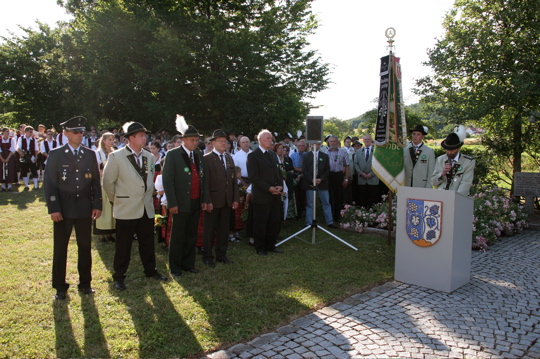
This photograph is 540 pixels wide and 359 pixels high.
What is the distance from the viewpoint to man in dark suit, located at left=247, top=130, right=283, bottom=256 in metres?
6.96

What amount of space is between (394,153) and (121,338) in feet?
18.5

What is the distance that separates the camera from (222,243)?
256 inches

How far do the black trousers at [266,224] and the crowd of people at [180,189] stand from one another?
0.02m

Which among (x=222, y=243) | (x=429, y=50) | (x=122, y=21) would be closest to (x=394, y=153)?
(x=222, y=243)

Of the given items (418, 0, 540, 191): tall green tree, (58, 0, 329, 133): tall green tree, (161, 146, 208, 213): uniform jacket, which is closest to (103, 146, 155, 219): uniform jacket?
(161, 146, 208, 213): uniform jacket

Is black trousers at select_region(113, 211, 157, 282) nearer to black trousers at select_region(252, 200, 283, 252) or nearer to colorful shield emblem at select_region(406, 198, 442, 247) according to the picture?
black trousers at select_region(252, 200, 283, 252)

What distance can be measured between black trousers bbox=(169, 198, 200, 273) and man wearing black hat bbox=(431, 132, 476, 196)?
3.89 m

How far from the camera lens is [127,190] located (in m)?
5.23

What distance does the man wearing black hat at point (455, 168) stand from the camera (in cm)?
629

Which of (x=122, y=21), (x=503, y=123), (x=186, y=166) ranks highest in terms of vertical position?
(x=122, y=21)

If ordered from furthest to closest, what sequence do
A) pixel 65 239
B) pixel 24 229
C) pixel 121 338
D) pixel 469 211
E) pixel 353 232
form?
pixel 353 232, pixel 24 229, pixel 469 211, pixel 65 239, pixel 121 338

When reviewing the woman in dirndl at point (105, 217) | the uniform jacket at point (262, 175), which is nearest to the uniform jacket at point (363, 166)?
the uniform jacket at point (262, 175)

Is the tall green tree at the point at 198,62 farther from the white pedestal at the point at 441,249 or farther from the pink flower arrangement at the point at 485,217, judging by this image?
the white pedestal at the point at 441,249

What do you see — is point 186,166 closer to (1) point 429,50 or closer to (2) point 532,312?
(2) point 532,312
